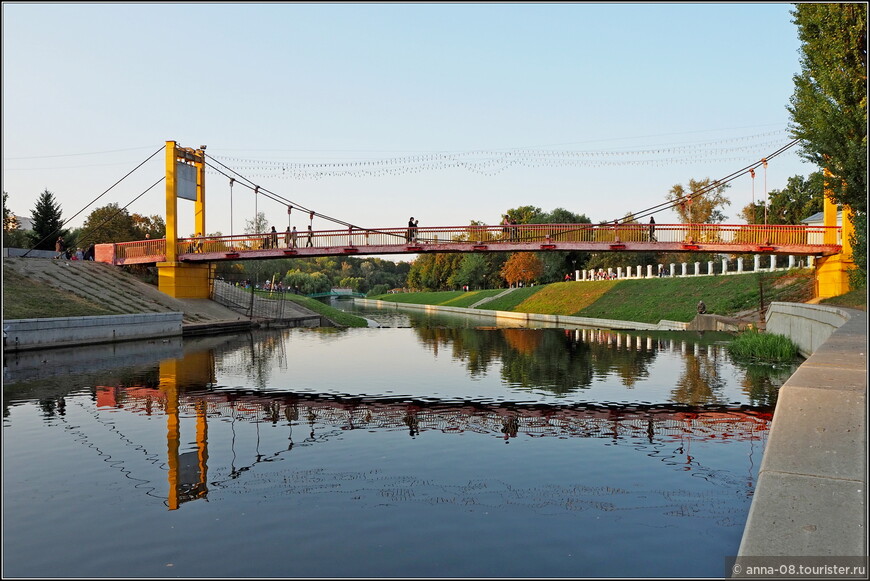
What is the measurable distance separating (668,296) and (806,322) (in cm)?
2905

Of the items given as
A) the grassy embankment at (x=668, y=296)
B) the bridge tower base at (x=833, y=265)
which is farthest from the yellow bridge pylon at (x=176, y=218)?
the bridge tower base at (x=833, y=265)

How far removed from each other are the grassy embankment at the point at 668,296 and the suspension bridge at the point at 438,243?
9.47ft

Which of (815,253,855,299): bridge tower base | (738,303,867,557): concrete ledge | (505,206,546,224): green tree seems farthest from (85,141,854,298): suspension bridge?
(505,206,546,224): green tree

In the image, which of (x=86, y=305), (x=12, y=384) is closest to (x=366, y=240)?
(x=86, y=305)

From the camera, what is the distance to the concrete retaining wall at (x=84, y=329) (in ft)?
83.4

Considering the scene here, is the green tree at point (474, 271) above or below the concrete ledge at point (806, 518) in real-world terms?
above

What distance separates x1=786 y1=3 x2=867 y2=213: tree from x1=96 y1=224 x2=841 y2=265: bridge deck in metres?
13.8

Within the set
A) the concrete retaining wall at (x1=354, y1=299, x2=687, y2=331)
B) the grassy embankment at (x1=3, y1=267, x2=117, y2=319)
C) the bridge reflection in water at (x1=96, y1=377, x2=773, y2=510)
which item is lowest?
the concrete retaining wall at (x1=354, y1=299, x2=687, y2=331)

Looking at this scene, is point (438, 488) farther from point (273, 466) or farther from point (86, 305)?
point (86, 305)

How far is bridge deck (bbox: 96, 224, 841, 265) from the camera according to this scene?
3822 centimetres

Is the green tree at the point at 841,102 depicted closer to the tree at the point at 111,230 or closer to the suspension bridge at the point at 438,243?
the suspension bridge at the point at 438,243

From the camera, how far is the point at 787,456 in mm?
6309

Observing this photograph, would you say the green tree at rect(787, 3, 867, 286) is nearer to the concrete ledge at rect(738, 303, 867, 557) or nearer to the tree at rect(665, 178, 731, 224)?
the concrete ledge at rect(738, 303, 867, 557)

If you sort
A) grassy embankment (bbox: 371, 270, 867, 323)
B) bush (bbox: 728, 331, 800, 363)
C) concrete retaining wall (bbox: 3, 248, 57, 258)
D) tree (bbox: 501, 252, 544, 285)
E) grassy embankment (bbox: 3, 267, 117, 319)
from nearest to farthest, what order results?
1. bush (bbox: 728, 331, 800, 363)
2. grassy embankment (bbox: 3, 267, 117, 319)
3. grassy embankment (bbox: 371, 270, 867, 323)
4. concrete retaining wall (bbox: 3, 248, 57, 258)
5. tree (bbox: 501, 252, 544, 285)
